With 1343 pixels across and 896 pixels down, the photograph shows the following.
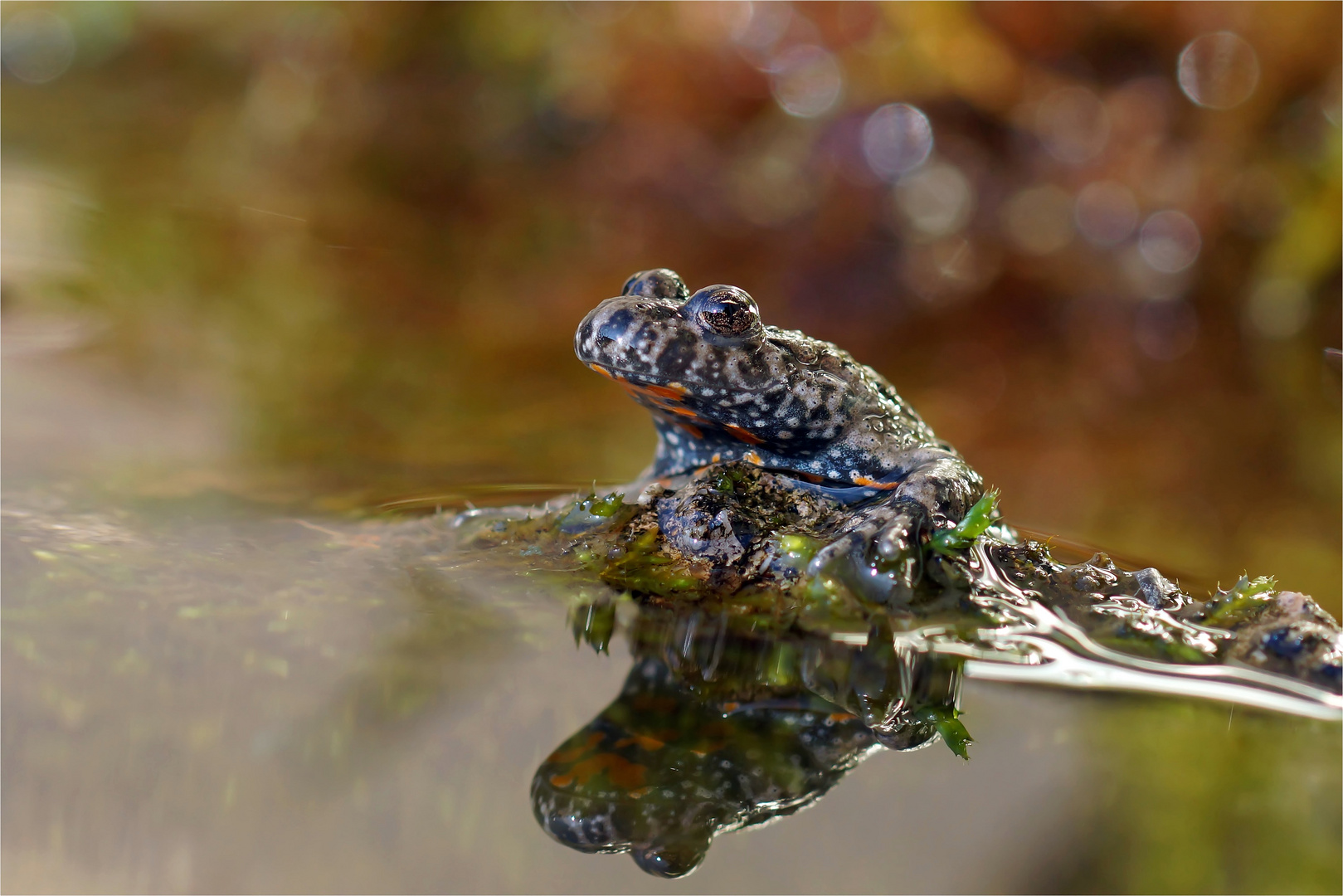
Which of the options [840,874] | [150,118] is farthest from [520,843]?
[150,118]

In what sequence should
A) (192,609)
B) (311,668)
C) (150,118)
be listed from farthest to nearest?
(150,118)
(192,609)
(311,668)

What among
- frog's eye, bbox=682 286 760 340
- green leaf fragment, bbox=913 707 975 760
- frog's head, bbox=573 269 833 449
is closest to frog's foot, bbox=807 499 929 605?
green leaf fragment, bbox=913 707 975 760

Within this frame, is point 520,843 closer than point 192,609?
Yes

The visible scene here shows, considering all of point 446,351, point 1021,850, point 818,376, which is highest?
point 446,351

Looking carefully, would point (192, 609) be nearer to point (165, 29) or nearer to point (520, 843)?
point (520, 843)

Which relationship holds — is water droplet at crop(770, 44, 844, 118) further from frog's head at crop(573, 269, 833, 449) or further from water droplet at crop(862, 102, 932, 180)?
frog's head at crop(573, 269, 833, 449)

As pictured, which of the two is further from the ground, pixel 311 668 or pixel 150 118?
pixel 150 118

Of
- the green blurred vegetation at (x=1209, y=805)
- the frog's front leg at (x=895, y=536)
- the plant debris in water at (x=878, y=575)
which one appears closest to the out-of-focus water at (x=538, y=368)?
the green blurred vegetation at (x=1209, y=805)
